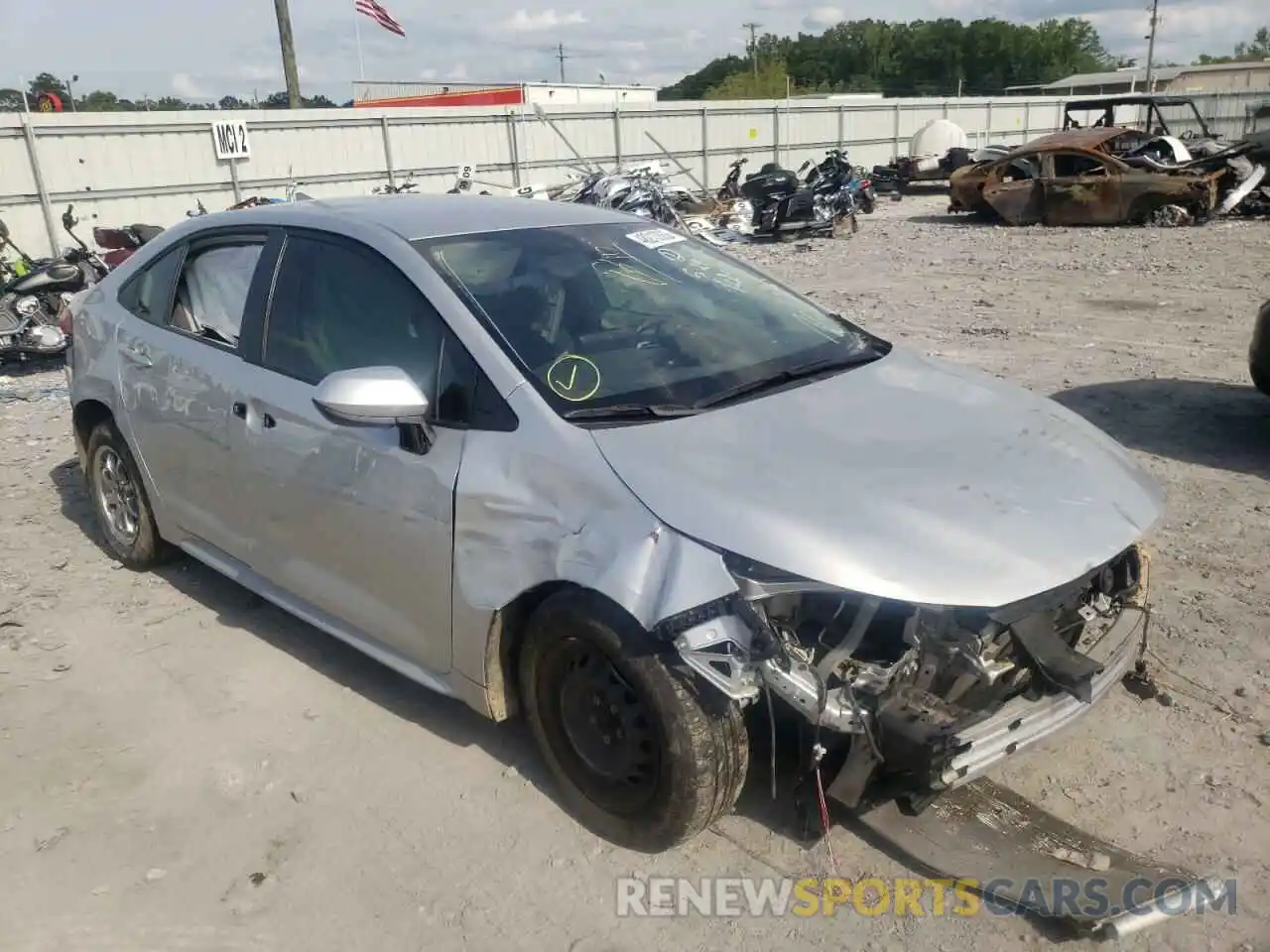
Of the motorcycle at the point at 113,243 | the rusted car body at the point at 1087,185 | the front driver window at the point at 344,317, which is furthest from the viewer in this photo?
the rusted car body at the point at 1087,185

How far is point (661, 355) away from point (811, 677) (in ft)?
3.94

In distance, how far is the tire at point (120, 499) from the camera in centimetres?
468

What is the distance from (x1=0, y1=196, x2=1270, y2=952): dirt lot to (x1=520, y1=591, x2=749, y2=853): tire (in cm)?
14

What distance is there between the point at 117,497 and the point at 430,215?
95.7 inches

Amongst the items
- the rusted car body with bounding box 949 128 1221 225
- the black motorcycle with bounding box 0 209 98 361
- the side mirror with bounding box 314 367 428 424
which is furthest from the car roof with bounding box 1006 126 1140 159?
the side mirror with bounding box 314 367 428 424

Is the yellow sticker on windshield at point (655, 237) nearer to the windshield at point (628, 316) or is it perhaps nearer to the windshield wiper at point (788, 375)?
the windshield at point (628, 316)

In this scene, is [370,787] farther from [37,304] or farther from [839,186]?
[839,186]

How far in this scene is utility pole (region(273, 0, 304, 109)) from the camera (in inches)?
830

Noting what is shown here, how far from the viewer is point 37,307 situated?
384 inches

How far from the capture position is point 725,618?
8.32ft

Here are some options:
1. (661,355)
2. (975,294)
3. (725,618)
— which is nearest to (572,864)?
(725,618)

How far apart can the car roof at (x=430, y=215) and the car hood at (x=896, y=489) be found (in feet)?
3.91

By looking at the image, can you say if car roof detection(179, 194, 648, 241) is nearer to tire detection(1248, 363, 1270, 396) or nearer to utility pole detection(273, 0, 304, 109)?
tire detection(1248, 363, 1270, 396)

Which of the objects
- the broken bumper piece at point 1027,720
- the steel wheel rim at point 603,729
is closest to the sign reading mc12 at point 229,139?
the steel wheel rim at point 603,729
